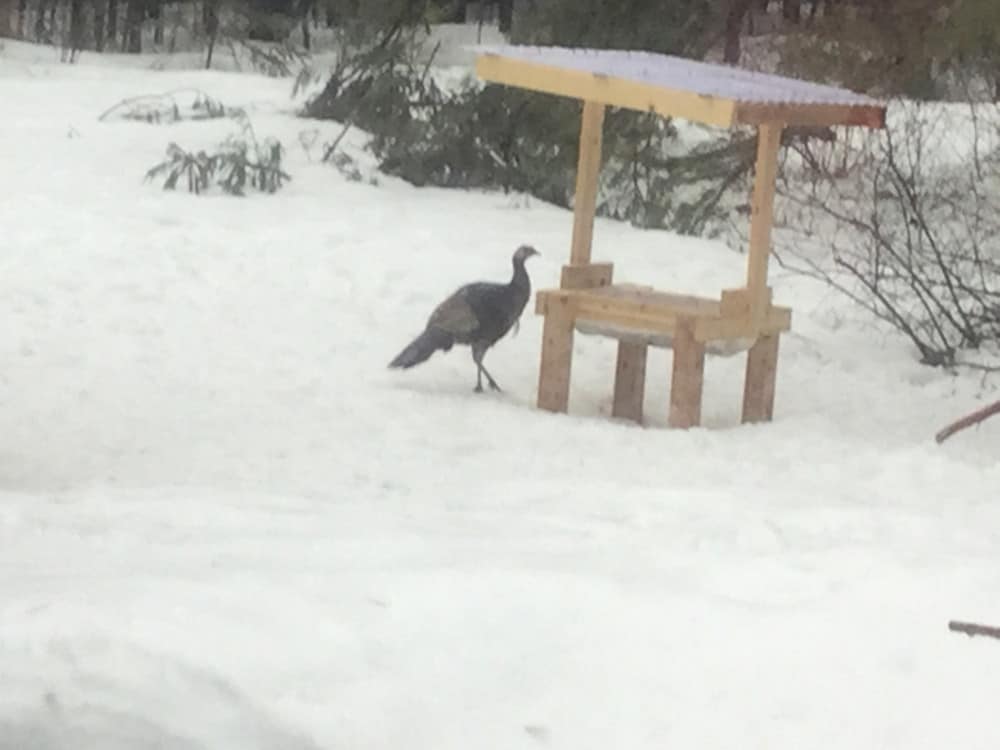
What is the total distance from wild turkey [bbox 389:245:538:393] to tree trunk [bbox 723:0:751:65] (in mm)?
6892

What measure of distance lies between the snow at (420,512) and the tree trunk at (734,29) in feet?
10.7

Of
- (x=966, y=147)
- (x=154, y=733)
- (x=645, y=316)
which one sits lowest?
(x=154, y=733)

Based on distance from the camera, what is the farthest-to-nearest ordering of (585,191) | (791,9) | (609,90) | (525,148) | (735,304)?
(791,9)
(525,148)
(585,191)
(735,304)
(609,90)

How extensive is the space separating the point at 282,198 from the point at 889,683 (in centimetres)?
886

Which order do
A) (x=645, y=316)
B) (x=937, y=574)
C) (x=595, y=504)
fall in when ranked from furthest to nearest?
(x=645, y=316)
(x=595, y=504)
(x=937, y=574)

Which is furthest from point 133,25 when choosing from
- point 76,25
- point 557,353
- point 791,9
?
point 557,353

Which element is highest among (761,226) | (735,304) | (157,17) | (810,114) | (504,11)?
(504,11)

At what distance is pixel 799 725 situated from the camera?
3402 millimetres

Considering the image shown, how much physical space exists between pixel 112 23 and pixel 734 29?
1023 cm

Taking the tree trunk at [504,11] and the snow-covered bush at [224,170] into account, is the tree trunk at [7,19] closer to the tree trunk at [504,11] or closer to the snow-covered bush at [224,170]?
the tree trunk at [504,11]

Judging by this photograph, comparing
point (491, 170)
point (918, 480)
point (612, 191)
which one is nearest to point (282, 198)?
point (491, 170)

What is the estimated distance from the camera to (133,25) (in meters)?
22.2

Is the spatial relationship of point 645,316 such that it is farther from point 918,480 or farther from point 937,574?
point 937,574

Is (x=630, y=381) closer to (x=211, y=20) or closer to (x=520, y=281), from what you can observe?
(x=520, y=281)
